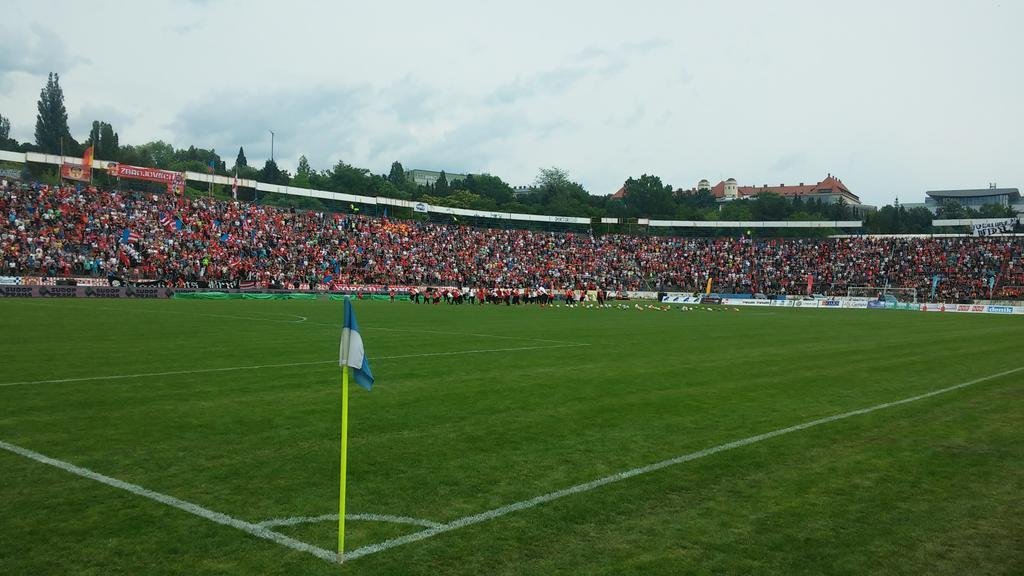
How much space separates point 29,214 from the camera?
45.8 metres

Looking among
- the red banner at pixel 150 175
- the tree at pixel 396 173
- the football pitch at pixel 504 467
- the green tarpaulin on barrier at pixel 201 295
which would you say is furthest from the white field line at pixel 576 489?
the tree at pixel 396 173

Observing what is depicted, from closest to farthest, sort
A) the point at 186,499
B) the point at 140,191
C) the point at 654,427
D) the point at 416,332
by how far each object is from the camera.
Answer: the point at 186,499 < the point at 654,427 < the point at 416,332 < the point at 140,191

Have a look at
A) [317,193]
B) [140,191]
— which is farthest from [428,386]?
[317,193]

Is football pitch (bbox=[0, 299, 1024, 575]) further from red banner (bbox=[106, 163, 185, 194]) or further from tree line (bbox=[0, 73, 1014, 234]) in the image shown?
tree line (bbox=[0, 73, 1014, 234])

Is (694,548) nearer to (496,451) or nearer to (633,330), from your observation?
(496,451)

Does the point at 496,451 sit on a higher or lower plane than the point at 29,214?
lower

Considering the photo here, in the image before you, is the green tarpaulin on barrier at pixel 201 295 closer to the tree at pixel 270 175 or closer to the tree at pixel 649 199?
the tree at pixel 270 175

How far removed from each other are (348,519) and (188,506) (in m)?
1.35

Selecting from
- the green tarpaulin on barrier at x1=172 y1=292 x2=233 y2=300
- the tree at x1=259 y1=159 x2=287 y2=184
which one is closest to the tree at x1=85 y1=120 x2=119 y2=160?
the tree at x1=259 y1=159 x2=287 y2=184

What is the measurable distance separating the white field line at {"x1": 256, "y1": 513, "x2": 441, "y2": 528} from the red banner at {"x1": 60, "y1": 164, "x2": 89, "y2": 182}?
61789mm

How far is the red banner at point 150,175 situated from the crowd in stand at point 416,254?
186 centimetres

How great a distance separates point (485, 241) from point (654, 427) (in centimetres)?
6673

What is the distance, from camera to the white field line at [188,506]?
5.02 meters

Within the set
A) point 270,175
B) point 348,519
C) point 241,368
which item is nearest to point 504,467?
point 348,519
